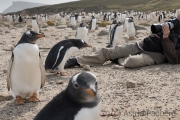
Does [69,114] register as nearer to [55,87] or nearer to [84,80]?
[84,80]

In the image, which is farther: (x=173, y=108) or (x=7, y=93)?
(x=7, y=93)

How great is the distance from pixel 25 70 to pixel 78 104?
6.35 feet

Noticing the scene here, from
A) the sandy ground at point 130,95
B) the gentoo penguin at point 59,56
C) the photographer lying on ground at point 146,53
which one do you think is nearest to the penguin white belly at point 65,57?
the gentoo penguin at point 59,56

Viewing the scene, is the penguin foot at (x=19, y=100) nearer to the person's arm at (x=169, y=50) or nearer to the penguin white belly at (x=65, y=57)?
the penguin white belly at (x=65, y=57)

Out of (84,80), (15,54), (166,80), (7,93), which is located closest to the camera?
(84,80)

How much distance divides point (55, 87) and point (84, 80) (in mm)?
2788

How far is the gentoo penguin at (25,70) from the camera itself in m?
3.98

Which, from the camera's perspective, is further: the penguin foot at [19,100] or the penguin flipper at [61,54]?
the penguin flipper at [61,54]

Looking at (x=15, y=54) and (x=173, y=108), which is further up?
(x=15, y=54)

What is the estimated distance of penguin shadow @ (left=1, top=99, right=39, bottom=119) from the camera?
3.81 meters

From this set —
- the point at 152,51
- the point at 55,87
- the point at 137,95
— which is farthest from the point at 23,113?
the point at 152,51

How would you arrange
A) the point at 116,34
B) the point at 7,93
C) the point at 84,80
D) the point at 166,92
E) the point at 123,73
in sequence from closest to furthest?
the point at 84,80 < the point at 166,92 < the point at 7,93 < the point at 123,73 < the point at 116,34

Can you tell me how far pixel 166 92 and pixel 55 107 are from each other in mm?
2423

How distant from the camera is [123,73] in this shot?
5.71 metres
